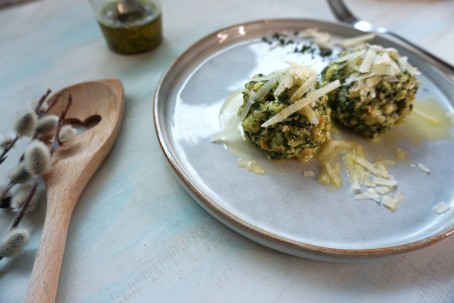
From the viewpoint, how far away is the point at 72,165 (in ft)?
3.38

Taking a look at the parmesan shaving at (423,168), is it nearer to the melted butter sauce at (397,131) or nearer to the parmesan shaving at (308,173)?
the melted butter sauce at (397,131)

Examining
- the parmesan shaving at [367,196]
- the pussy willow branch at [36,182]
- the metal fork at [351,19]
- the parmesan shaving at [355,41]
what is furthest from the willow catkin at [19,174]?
the metal fork at [351,19]

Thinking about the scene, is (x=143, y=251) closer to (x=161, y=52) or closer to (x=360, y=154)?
(x=360, y=154)

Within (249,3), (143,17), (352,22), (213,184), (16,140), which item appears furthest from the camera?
(249,3)

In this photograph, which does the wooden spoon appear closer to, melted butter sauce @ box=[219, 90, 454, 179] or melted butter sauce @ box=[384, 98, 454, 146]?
melted butter sauce @ box=[219, 90, 454, 179]

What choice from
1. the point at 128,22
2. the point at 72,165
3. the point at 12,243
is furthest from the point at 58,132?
the point at 128,22

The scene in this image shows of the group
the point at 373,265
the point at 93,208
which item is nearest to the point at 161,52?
the point at 93,208

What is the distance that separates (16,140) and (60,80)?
415 millimetres

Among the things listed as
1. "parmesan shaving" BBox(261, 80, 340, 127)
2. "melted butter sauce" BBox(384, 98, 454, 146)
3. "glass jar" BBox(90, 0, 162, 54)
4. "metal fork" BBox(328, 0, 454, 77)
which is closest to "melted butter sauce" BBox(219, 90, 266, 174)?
"parmesan shaving" BBox(261, 80, 340, 127)

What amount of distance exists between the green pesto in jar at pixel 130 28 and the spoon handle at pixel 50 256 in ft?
2.82

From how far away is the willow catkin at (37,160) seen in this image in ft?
3.14

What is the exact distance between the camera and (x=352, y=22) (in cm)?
171

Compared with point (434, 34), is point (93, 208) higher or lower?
lower

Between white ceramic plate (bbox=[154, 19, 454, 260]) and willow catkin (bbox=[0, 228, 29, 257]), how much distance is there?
425 mm
